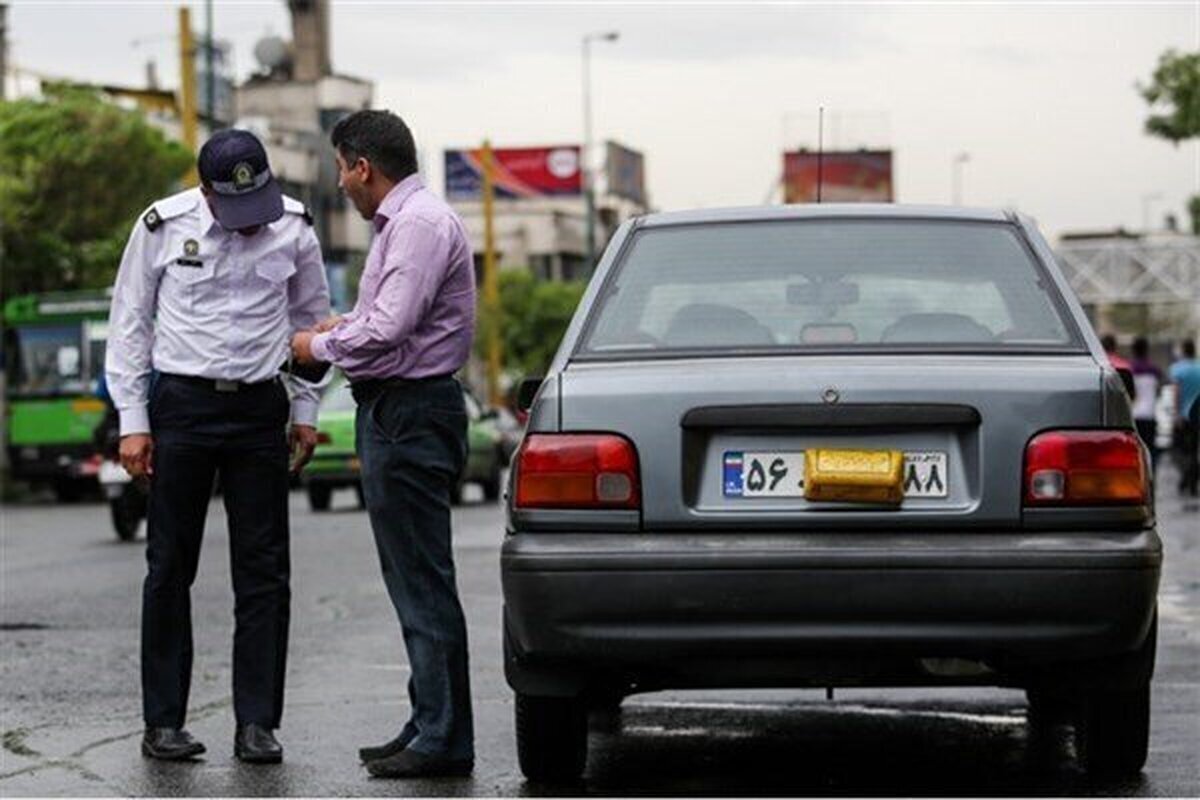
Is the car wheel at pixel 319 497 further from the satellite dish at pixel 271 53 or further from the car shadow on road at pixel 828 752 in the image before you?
the satellite dish at pixel 271 53

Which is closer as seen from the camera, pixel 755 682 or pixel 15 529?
pixel 755 682

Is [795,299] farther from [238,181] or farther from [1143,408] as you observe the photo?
[1143,408]

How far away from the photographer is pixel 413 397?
781 centimetres

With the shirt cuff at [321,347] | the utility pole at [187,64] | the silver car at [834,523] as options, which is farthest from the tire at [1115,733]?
the utility pole at [187,64]

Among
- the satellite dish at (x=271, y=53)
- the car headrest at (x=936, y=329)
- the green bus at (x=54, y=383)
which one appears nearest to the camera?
the car headrest at (x=936, y=329)

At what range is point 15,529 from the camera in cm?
2831

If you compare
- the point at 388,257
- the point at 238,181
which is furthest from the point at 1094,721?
the point at 238,181

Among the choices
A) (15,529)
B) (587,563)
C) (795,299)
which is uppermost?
(795,299)

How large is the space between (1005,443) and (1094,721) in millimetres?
1006

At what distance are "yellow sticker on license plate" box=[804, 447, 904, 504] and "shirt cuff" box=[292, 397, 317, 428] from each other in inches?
74.6

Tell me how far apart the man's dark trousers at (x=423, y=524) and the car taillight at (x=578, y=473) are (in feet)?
2.37

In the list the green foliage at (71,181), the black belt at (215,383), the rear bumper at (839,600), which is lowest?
the rear bumper at (839,600)

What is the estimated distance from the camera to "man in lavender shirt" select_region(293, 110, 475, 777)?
7770 mm

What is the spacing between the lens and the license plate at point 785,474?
695 cm
